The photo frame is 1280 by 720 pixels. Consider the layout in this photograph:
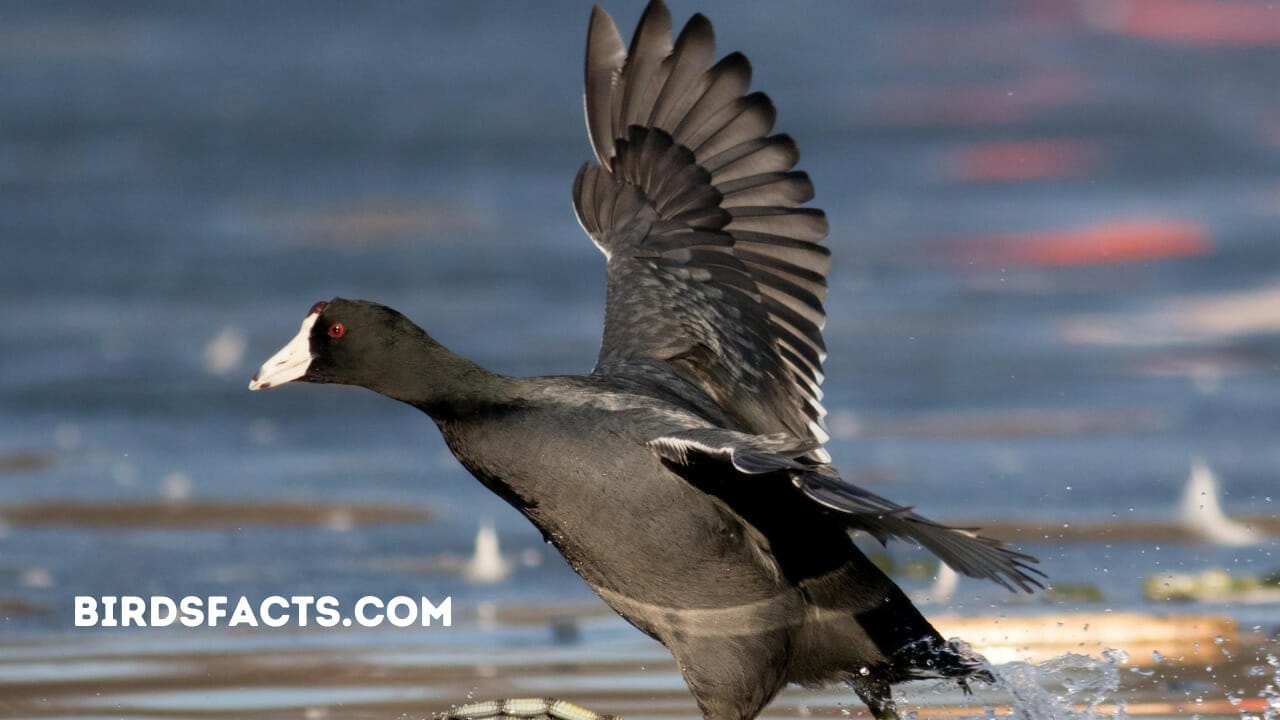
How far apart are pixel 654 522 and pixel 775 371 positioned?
51.8 inches

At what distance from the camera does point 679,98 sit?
781cm

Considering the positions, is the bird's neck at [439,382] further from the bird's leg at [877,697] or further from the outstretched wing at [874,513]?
the bird's leg at [877,697]

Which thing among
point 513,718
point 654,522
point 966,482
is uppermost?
point 966,482

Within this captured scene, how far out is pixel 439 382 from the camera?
254 inches

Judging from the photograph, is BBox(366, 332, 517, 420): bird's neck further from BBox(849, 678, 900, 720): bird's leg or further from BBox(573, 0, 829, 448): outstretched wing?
BBox(849, 678, 900, 720): bird's leg

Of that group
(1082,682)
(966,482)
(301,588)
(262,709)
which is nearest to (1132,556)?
(966,482)

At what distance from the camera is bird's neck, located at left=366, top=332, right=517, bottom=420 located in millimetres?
6418

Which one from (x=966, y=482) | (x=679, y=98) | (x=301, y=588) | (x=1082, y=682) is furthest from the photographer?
(x=966, y=482)

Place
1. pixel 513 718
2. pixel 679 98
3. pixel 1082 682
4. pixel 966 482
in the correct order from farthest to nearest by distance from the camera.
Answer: pixel 966 482 < pixel 679 98 < pixel 1082 682 < pixel 513 718

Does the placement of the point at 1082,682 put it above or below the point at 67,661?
below

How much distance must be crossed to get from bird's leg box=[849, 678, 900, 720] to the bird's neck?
4.43ft

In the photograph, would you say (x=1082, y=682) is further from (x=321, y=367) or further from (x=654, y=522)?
(x=321, y=367)

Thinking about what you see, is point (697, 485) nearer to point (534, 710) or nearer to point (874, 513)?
point (534, 710)

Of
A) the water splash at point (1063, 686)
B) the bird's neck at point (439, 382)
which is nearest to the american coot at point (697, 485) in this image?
the bird's neck at point (439, 382)
